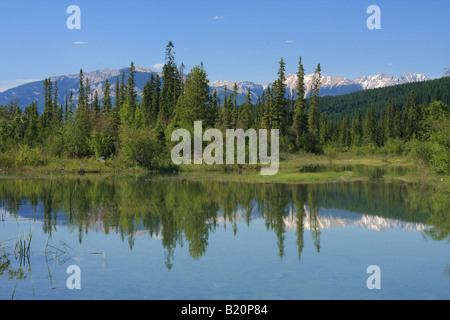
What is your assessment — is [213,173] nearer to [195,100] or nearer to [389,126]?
[195,100]

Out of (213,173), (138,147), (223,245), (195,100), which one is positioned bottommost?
(223,245)

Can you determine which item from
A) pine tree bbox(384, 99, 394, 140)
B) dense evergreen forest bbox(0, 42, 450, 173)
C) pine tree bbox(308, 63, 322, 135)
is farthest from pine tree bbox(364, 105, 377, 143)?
pine tree bbox(308, 63, 322, 135)

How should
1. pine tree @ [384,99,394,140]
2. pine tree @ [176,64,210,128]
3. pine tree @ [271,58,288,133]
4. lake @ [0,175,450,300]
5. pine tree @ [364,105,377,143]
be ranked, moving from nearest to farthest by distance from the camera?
lake @ [0,175,450,300] → pine tree @ [176,64,210,128] → pine tree @ [271,58,288,133] → pine tree @ [364,105,377,143] → pine tree @ [384,99,394,140]

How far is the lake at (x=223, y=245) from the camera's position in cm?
1102

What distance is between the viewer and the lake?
1102 centimetres

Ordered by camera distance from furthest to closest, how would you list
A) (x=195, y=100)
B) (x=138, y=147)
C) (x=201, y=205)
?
1. (x=195, y=100)
2. (x=138, y=147)
3. (x=201, y=205)

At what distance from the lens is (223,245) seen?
15.8 metres

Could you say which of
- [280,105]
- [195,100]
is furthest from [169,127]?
[280,105]

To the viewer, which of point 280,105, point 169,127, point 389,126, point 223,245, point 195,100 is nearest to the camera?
point 223,245

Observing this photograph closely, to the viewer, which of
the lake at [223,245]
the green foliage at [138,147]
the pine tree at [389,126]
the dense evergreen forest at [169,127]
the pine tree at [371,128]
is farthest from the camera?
the pine tree at [389,126]

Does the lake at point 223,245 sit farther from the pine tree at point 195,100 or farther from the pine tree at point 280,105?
the pine tree at point 280,105

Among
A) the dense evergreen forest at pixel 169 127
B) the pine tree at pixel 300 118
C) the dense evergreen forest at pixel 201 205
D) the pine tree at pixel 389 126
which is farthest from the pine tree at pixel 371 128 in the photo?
the dense evergreen forest at pixel 201 205

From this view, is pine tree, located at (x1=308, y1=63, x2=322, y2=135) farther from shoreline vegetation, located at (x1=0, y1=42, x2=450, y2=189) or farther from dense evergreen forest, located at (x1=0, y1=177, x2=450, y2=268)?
dense evergreen forest, located at (x1=0, y1=177, x2=450, y2=268)

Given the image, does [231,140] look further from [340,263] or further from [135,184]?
[340,263]
